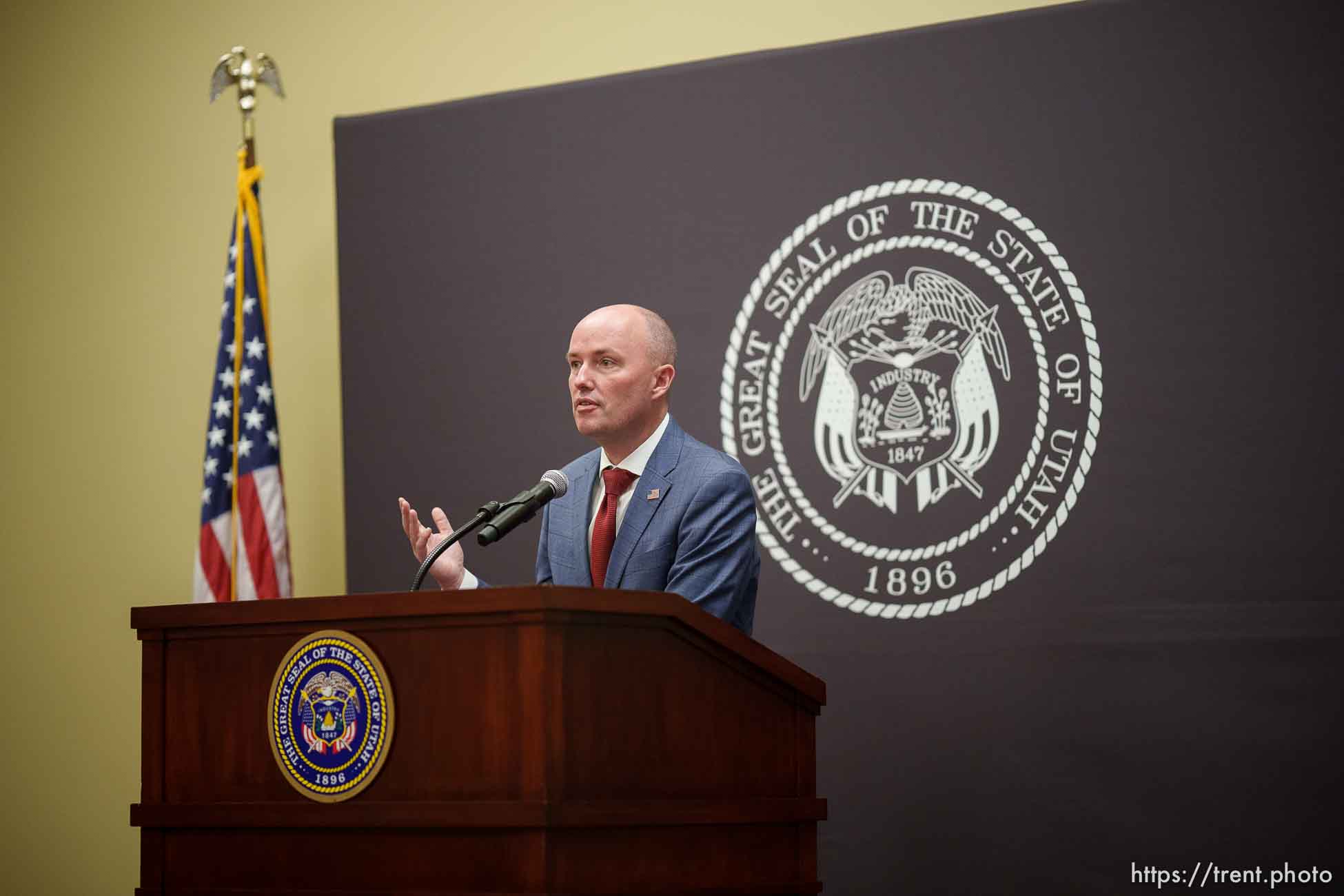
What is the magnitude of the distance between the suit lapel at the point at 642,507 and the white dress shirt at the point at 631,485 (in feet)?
0.05

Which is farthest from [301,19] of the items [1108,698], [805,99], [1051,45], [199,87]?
[1108,698]

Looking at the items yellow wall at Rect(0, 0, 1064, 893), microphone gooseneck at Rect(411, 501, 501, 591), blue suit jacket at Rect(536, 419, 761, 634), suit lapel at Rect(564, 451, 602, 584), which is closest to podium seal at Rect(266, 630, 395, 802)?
microphone gooseneck at Rect(411, 501, 501, 591)

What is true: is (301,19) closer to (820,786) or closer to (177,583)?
(177,583)

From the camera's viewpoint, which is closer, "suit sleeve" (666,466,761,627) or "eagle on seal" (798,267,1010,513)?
"suit sleeve" (666,466,761,627)

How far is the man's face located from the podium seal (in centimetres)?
95

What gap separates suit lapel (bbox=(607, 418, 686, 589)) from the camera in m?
3.12

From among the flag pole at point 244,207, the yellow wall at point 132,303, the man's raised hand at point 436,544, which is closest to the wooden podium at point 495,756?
the man's raised hand at point 436,544

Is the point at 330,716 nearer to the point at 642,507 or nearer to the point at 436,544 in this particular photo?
the point at 436,544

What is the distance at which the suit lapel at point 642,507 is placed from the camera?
3.12m

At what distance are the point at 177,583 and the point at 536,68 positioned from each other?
219cm

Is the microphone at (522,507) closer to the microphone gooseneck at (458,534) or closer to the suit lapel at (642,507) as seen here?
the microphone gooseneck at (458,534)

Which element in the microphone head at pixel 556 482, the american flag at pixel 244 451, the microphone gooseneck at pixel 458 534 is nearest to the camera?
the microphone gooseneck at pixel 458 534

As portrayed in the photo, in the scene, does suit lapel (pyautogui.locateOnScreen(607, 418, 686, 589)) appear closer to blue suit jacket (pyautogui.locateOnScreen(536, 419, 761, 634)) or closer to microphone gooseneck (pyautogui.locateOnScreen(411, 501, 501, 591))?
blue suit jacket (pyautogui.locateOnScreen(536, 419, 761, 634))

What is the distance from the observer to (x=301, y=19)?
209 inches
